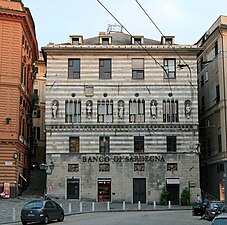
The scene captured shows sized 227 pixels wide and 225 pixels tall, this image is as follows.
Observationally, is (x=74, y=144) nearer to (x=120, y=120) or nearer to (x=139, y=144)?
(x=120, y=120)

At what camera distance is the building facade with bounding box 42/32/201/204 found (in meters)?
47.4

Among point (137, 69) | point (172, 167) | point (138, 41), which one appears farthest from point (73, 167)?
point (138, 41)

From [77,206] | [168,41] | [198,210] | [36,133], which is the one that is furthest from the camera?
[36,133]

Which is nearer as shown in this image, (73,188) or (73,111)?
(73,188)

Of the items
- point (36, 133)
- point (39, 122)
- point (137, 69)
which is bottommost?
point (36, 133)

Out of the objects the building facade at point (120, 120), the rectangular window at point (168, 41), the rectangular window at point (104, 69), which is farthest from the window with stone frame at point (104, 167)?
the rectangular window at point (168, 41)

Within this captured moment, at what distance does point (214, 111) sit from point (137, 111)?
8.66 m

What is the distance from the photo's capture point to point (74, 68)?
49906 millimetres

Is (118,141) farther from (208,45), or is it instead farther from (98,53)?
(208,45)

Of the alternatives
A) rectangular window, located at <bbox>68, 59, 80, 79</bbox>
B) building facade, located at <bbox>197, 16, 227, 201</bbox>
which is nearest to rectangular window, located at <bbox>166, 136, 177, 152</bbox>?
building facade, located at <bbox>197, 16, 227, 201</bbox>

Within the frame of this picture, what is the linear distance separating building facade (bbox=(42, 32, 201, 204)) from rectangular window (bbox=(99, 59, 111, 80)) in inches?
4.3

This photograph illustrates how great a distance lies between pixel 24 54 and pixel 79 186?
51.0 feet

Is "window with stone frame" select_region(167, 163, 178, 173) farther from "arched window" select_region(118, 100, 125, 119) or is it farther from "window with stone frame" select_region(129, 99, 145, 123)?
"arched window" select_region(118, 100, 125, 119)

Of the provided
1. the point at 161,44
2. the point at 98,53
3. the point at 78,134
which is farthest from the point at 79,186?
the point at 161,44
